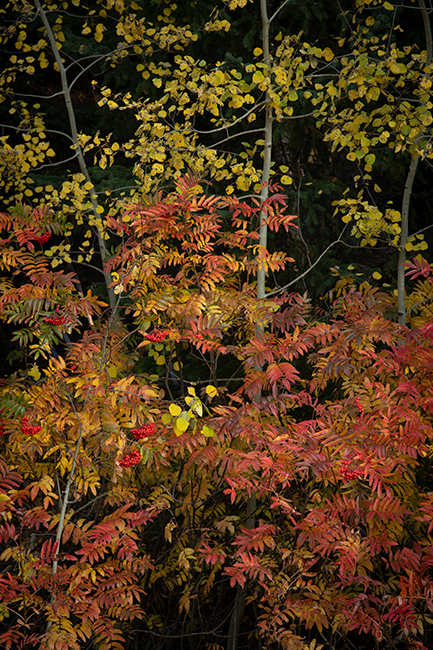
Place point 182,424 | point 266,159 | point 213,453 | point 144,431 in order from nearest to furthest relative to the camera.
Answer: point 182,424, point 144,431, point 213,453, point 266,159

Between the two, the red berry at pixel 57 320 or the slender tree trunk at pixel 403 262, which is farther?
the slender tree trunk at pixel 403 262

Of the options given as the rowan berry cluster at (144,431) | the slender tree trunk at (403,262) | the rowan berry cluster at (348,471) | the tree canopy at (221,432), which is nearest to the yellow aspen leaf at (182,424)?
the tree canopy at (221,432)

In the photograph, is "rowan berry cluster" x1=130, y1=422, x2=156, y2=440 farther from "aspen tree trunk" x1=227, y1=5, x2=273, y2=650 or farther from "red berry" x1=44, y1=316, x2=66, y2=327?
"aspen tree trunk" x1=227, y1=5, x2=273, y2=650

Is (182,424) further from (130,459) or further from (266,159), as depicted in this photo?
(266,159)

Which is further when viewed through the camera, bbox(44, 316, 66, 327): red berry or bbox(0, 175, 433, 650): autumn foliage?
bbox(44, 316, 66, 327): red berry

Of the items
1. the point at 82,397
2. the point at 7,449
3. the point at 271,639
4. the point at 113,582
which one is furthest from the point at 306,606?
the point at 7,449

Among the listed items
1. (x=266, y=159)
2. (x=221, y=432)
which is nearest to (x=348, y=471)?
(x=221, y=432)

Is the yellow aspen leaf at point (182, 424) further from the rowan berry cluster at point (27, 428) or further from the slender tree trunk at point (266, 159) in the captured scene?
the slender tree trunk at point (266, 159)

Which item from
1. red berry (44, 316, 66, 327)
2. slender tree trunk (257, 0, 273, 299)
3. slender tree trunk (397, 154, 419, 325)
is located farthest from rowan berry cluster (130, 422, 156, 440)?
slender tree trunk (397, 154, 419, 325)

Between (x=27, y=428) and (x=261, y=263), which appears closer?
(x=27, y=428)

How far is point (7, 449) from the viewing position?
9.83 ft

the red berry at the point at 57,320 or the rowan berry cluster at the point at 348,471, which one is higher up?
the red berry at the point at 57,320

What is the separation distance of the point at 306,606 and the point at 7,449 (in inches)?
72.3

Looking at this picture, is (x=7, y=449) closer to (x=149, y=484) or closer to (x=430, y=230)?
(x=149, y=484)
